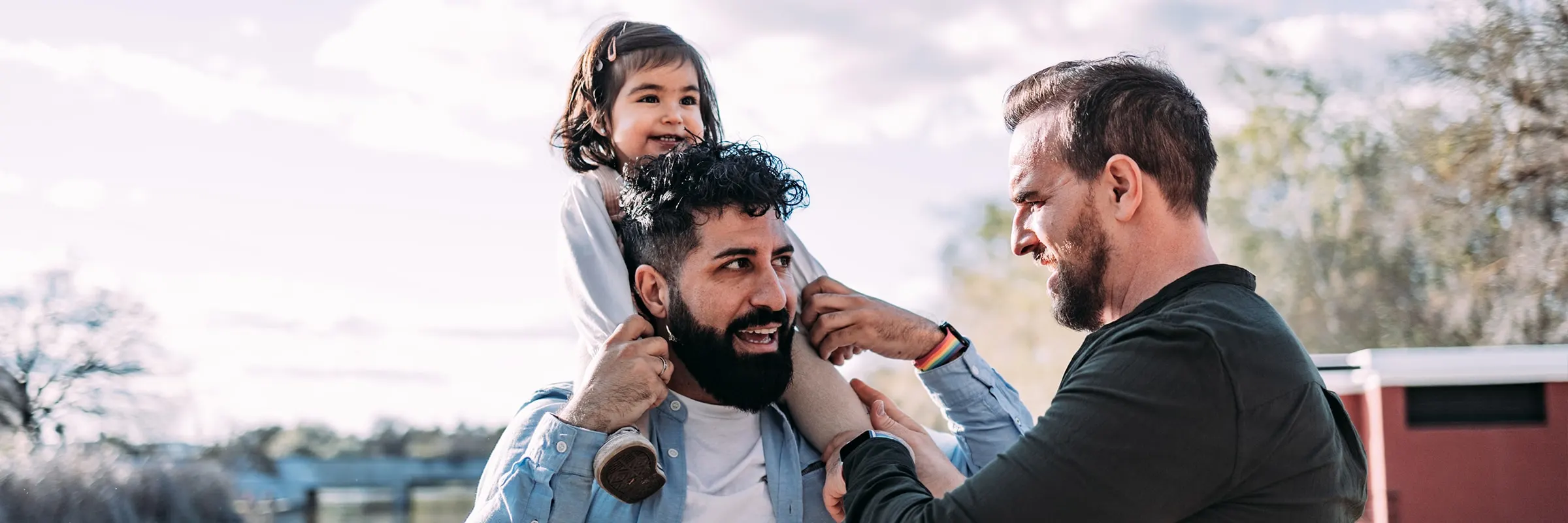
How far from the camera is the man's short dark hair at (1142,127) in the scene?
75.1 inches

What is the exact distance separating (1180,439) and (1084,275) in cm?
41

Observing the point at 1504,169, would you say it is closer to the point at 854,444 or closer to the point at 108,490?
the point at 108,490

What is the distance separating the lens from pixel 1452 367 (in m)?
5.95

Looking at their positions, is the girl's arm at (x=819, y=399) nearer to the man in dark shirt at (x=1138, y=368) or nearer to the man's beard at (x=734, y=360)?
the man's beard at (x=734, y=360)

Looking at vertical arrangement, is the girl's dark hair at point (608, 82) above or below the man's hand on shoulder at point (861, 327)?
above

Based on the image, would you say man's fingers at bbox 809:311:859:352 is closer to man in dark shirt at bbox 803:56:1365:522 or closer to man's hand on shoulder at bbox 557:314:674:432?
man's hand on shoulder at bbox 557:314:674:432

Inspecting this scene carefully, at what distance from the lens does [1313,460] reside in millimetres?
1671

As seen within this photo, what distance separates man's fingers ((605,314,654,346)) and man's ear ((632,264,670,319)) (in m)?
0.22

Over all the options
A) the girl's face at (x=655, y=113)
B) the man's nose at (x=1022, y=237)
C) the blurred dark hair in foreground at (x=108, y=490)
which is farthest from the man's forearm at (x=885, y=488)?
the blurred dark hair in foreground at (x=108, y=490)

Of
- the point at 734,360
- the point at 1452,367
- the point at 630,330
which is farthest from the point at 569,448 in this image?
the point at 1452,367

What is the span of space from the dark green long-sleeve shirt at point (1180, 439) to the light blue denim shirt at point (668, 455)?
0.51 meters

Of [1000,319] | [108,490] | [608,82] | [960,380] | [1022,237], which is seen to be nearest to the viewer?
[1022,237]

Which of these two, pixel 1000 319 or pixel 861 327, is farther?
pixel 1000 319

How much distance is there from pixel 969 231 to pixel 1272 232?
561 cm
